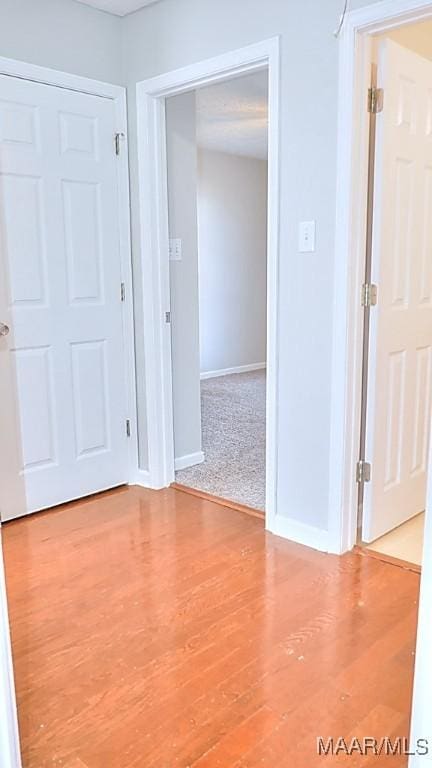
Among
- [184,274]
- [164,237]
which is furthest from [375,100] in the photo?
[184,274]

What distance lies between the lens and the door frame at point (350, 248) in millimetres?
2152

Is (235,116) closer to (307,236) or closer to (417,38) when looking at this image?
(417,38)

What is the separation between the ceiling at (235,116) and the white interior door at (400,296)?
99cm

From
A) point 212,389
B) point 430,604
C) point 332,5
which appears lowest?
point 212,389

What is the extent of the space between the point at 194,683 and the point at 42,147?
2.28m

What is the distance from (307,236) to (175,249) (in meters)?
1.11

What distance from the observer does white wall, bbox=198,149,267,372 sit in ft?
21.0

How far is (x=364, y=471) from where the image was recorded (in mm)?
2539

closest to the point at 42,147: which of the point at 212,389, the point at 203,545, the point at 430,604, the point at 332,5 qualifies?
the point at 332,5

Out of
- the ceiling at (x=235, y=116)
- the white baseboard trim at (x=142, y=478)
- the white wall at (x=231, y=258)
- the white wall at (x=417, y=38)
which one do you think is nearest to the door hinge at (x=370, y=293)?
the white wall at (x=417, y=38)

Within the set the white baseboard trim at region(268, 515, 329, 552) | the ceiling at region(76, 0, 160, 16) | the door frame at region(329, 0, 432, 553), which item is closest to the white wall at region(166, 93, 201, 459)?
the ceiling at region(76, 0, 160, 16)

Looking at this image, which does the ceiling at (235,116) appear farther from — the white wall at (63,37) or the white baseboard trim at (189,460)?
the white baseboard trim at (189,460)

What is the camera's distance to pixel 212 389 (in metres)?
5.91

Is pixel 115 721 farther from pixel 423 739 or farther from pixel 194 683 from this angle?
pixel 423 739
